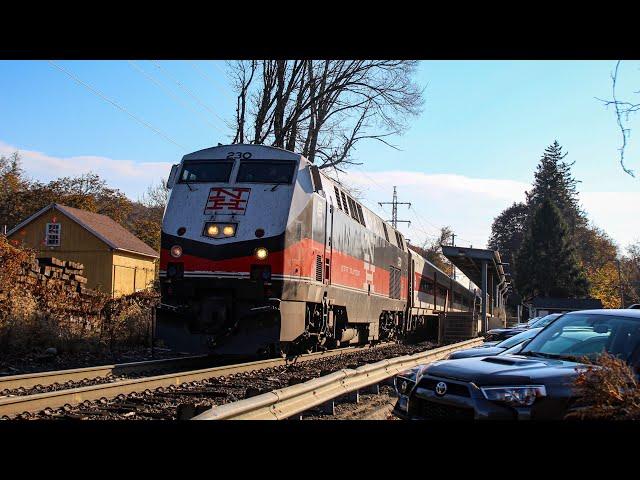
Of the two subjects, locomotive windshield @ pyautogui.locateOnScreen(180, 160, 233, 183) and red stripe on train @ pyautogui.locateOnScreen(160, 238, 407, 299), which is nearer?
red stripe on train @ pyautogui.locateOnScreen(160, 238, 407, 299)

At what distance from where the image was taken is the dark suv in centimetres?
558

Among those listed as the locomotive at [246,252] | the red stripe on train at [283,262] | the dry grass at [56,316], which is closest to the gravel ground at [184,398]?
the locomotive at [246,252]

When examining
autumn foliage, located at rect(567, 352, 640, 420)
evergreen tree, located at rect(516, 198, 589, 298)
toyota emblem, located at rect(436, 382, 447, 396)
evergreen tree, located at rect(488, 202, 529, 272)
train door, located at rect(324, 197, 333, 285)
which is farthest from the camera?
evergreen tree, located at rect(488, 202, 529, 272)

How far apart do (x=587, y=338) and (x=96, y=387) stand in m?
5.96

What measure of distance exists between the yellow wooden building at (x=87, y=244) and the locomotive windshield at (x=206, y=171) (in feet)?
88.2

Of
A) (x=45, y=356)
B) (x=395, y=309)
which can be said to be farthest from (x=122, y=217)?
(x=45, y=356)

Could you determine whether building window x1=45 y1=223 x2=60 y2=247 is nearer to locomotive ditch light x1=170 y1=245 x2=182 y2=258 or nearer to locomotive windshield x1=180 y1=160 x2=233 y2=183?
locomotive windshield x1=180 y1=160 x2=233 y2=183

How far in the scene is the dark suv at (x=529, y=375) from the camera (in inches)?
220

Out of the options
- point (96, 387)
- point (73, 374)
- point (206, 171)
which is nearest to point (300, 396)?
point (96, 387)

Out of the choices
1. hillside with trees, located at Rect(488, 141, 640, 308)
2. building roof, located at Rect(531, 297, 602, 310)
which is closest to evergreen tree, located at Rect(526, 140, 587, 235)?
hillside with trees, located at Rect(488, 141, 640, 308)

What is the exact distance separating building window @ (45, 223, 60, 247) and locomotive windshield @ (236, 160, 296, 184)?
104ft

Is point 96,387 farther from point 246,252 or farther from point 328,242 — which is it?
point 328,242

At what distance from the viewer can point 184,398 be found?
9.48 m
